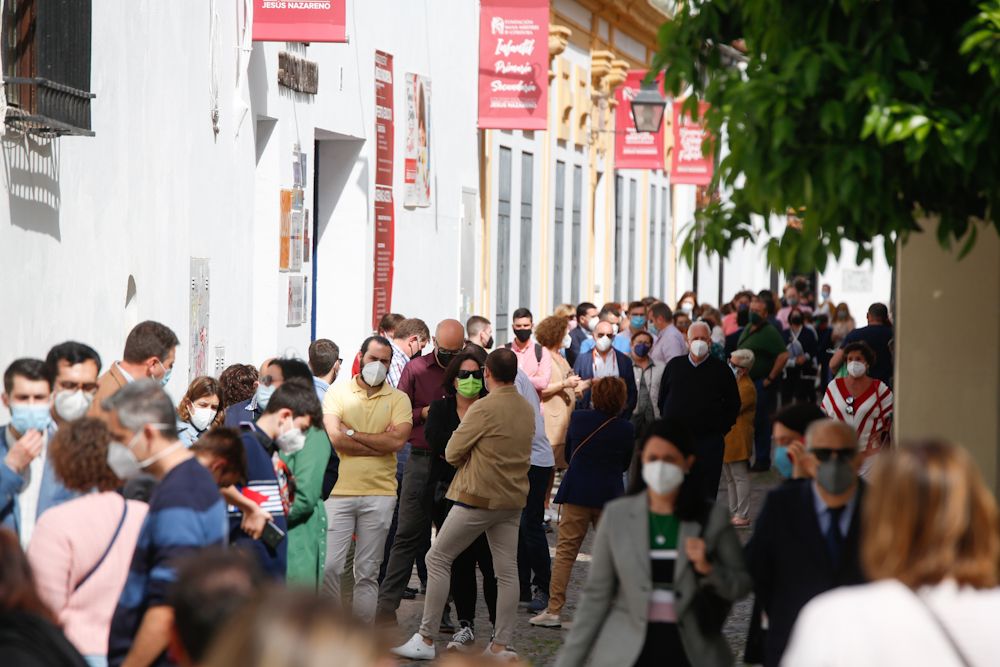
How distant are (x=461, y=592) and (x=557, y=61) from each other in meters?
19.1

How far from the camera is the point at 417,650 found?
10.0 meters

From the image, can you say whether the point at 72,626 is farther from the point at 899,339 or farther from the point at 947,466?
the point at 899,339

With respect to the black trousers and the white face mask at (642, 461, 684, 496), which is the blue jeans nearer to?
the black trousers

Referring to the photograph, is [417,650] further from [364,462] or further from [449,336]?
[449,336]

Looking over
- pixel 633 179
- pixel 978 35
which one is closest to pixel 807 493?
pixel 978 35

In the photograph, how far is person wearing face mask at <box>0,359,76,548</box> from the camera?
665 centimetres

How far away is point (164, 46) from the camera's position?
13.5 metres

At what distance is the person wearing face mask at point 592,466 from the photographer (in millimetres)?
10906

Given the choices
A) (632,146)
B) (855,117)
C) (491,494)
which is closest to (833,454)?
(855,117)

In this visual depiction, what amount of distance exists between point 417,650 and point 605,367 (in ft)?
19.9

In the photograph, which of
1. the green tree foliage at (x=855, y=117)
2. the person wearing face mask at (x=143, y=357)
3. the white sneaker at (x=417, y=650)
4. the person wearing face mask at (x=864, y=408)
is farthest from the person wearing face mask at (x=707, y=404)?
the green tree foliage at (x=855, y=117)

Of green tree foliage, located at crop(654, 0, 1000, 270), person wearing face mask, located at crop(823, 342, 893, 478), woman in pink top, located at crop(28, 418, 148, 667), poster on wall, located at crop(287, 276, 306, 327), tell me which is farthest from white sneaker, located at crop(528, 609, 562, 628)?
poster on wall, located at crop(287, 276, 306, 327)

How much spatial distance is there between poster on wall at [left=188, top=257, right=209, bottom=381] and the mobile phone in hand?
716cm

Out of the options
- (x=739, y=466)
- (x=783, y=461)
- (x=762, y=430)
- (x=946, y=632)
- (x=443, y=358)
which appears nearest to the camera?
(x=946, y=632)
